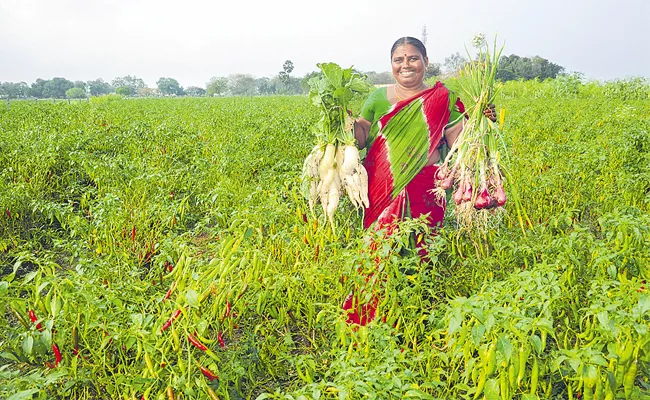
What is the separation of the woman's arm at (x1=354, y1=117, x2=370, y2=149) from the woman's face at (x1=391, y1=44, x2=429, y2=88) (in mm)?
303

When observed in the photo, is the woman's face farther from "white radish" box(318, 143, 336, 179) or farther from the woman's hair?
"white radish" box(318, 143, 336, 179)

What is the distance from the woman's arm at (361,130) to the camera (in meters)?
2.73

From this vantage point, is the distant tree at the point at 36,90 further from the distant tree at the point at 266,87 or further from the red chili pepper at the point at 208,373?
the red chili pepper at the point at 208,373

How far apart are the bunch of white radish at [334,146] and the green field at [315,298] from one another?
0.28 meters

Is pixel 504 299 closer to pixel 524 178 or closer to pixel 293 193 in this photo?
pixel 293 193

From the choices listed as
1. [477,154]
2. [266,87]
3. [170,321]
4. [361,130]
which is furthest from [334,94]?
[266,87]

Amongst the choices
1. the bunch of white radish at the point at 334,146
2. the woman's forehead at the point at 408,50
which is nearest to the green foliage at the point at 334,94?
the bunch of white radish at the point at 334,146

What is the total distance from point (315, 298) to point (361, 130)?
99 cm

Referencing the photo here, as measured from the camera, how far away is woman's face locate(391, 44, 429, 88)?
262cm

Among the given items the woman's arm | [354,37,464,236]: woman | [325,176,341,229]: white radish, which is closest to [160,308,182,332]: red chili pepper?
[325,176,341,229]: white radish

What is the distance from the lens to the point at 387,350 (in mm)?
1694

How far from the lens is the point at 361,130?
2758 millimetres

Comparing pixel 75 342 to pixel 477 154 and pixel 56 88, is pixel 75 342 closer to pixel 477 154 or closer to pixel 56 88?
pixel 477 154

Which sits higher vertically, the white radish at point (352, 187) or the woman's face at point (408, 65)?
the woman's face at point (408, 65)
